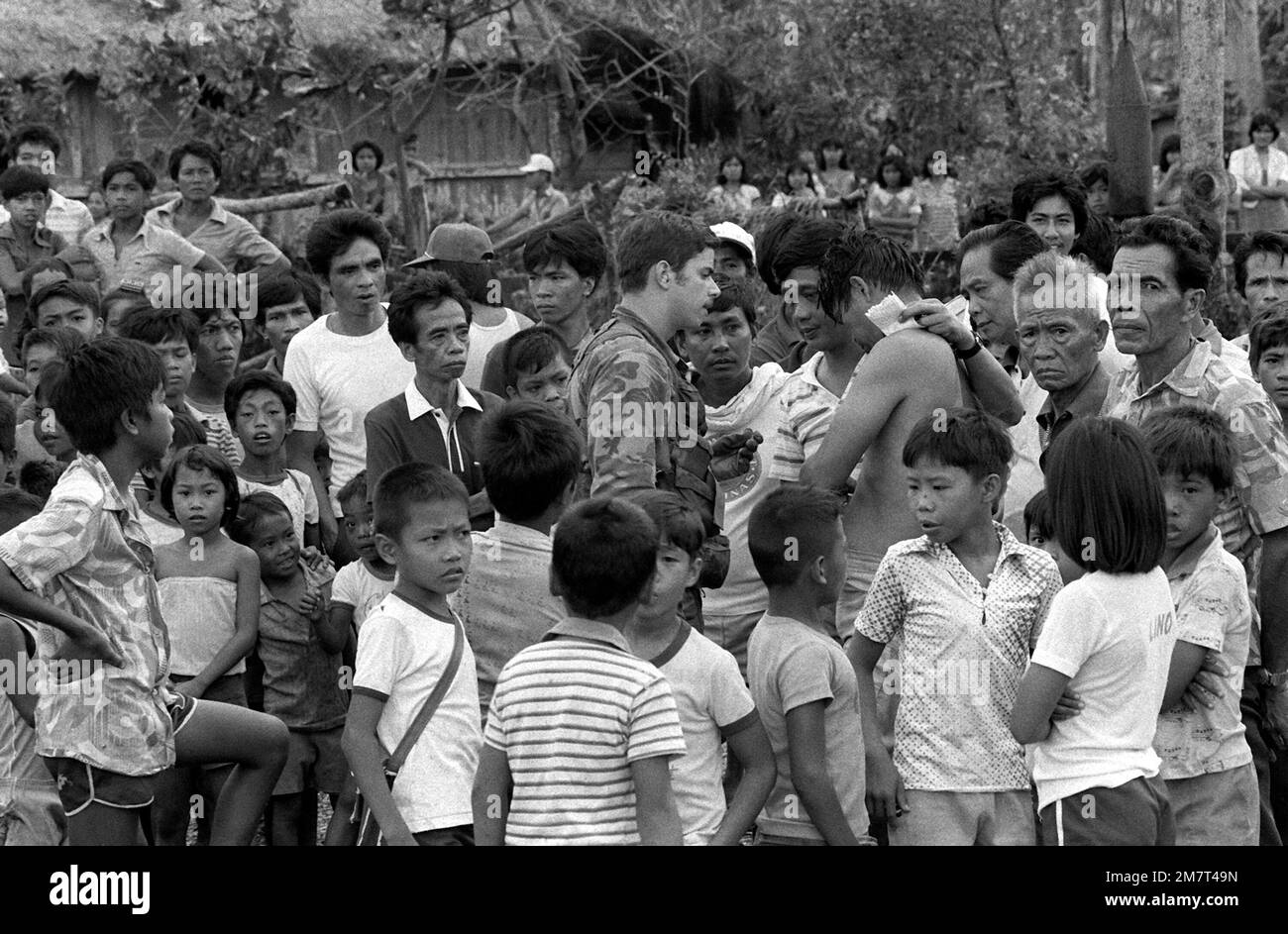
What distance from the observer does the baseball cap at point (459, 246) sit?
7.04 meters

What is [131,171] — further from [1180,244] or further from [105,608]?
[1180,244]

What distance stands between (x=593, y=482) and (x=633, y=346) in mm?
392

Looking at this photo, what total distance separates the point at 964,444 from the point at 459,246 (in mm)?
3214

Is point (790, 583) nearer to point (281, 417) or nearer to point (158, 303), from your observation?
point (281, 417)

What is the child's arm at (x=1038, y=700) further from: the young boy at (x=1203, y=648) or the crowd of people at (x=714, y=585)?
the young boy at (x=1203, y=648)

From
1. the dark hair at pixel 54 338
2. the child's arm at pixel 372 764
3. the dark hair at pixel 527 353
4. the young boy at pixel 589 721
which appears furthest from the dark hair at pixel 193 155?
the young boy at pixel 589 721

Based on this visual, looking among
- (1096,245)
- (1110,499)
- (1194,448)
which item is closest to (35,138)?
(1096,245)

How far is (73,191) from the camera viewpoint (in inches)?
546

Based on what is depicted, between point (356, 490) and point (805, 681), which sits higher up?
point (356, 490)

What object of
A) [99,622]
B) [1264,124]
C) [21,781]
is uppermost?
[1264,124]

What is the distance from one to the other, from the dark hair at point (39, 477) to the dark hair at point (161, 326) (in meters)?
0.57

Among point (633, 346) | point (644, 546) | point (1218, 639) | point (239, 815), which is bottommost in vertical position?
point (239, 815)

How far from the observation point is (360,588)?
5531 millimetres

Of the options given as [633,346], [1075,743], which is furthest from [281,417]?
[1075,743]
